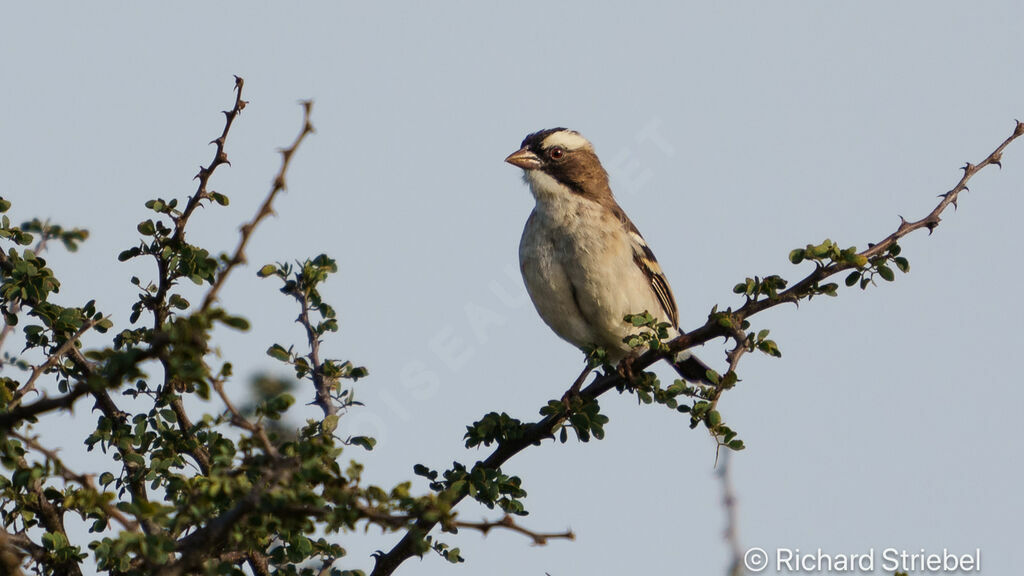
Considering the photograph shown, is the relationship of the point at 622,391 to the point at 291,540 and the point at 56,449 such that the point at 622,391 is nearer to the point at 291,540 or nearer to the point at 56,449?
the point at 291,540

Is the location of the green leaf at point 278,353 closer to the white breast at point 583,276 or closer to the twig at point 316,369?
the twig at point 316,369

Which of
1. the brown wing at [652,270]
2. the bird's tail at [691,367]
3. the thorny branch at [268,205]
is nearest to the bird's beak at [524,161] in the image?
the brown wing at [652,270]

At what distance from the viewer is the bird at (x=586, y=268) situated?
23.4 ft

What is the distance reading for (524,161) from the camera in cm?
817

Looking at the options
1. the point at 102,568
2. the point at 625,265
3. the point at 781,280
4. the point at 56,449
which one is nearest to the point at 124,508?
the point at 102,568

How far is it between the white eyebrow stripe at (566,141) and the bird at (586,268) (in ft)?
0.77

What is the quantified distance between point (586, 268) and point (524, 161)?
1329mm

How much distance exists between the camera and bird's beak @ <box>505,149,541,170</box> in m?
8.16

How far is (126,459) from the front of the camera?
15.0 feet

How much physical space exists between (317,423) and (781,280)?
1.86 metres

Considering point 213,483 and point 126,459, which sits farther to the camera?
point 126,459

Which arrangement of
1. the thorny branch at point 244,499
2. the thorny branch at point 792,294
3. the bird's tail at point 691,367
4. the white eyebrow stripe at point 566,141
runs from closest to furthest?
the thorny branch at point 244,499 < the thorny branch at point 792,294 < the bird's tail at point 691,367 < the white eyebrow stripe at point 566,141

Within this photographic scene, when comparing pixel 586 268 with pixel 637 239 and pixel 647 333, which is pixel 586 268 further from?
pixel 647 333

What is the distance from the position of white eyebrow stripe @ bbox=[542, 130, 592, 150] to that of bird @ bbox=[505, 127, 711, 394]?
235 millimetres
